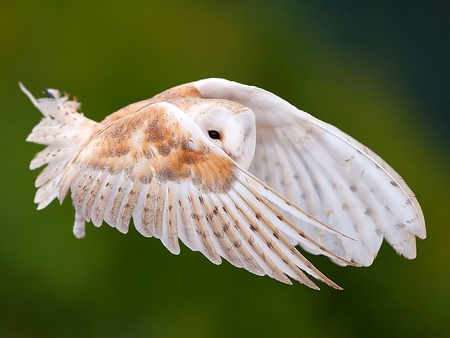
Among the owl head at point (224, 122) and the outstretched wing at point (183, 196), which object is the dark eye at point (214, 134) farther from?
the outstretched wing at point (183, 196)

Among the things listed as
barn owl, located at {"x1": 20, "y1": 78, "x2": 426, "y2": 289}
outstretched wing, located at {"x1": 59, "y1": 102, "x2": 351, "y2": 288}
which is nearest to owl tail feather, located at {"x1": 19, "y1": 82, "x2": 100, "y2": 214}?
barn owl, located at {"x1": 20, "y1": 78, "x2": 426, "y2": 289}

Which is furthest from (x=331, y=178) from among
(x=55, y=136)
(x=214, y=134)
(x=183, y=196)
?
(x=55, y=136)

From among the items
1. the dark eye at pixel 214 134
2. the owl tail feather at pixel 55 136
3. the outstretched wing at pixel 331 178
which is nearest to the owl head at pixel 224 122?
the dark eye at pixel 214 134

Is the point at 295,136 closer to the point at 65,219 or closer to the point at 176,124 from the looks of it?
the point at 176,124

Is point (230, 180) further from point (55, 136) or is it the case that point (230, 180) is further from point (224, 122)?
point (55, 136)

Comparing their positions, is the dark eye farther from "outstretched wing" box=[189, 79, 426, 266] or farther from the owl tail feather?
the owl tail feather
